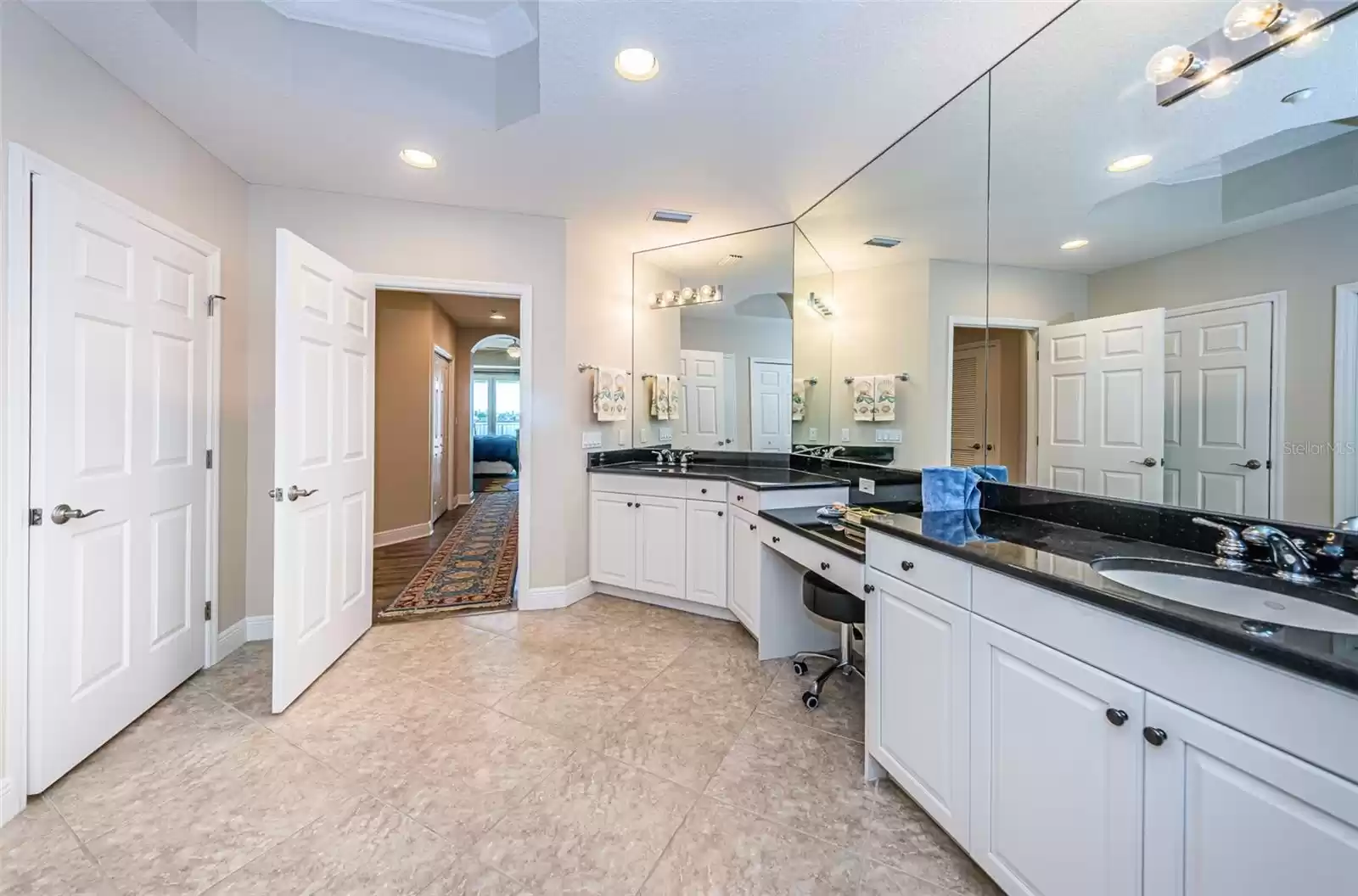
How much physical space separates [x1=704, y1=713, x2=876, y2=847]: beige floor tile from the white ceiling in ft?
7.97

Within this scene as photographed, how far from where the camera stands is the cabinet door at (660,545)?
10.4ft

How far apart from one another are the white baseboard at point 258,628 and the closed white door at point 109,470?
350 millimetres

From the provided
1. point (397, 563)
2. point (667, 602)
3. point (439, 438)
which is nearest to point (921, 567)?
point (667, 602)

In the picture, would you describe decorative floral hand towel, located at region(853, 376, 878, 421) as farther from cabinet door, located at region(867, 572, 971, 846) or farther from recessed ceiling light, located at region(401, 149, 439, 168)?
recessed ceiling light, located at region(401, 149, 439, 168)

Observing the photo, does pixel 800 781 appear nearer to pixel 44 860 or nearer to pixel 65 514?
pixel 44 860

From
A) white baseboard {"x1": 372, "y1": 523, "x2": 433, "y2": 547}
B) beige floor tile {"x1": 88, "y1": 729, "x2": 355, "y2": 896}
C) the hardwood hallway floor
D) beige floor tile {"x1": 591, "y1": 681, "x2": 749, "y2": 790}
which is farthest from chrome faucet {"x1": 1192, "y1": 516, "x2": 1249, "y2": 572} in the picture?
white baseboard {"x1": 372, "y1": 523, "x2": 433, "y2": 547}

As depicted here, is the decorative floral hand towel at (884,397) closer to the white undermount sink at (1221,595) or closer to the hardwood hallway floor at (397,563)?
the white undermount sink at (1221,595)

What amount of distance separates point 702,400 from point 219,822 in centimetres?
298

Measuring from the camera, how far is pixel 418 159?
252 centimetres

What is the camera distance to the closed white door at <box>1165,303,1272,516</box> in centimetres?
124

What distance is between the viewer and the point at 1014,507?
6.07ft

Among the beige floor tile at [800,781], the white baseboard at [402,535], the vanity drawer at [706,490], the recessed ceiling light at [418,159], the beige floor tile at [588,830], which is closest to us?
the beige floor tile at [588,830]

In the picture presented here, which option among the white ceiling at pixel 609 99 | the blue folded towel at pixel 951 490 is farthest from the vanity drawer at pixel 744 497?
the white ceiling at pixel 609 99

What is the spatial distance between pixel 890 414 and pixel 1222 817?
6.23 feet
